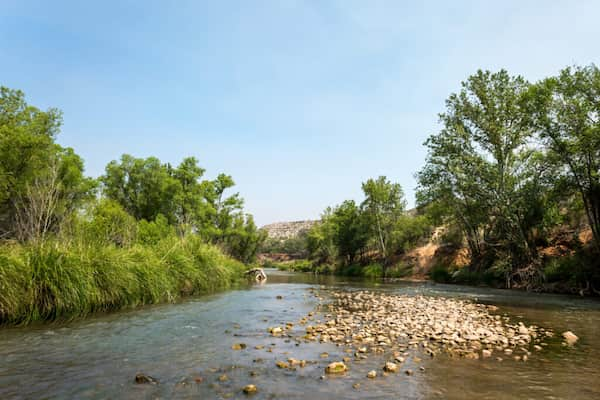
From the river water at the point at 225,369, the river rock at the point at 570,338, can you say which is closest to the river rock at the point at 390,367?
the river water at the point at 225,369

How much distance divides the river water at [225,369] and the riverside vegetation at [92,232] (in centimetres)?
131

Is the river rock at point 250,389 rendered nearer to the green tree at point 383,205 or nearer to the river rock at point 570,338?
the river rock at point 570,338

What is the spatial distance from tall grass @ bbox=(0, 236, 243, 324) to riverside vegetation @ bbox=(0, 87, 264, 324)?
0.11ft

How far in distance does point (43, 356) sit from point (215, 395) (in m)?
4.72


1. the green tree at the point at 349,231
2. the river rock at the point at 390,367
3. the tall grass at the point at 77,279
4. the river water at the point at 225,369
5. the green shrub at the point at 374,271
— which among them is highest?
the green tree at the point at 349,231

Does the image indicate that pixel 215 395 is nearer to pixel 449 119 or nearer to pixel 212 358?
pixel 212 358

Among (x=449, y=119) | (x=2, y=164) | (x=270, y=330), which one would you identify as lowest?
(x=270, y=330)

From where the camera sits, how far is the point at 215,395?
554 cm

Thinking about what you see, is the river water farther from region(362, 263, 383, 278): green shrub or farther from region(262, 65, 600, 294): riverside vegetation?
region(362, 263, 383, 278): green shrub

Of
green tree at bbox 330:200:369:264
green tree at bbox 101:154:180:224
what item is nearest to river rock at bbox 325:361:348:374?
green tree at bbox 101:154:180:224

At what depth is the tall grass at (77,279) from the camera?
401 inches

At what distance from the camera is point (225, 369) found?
22.7 feet

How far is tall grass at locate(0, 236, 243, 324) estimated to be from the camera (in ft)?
33.4

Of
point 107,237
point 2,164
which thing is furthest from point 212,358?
point 2,164
